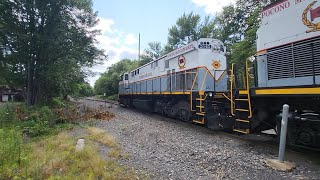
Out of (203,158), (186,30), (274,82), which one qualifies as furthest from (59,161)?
(186,30)

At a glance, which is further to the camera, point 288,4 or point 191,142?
point 191,142

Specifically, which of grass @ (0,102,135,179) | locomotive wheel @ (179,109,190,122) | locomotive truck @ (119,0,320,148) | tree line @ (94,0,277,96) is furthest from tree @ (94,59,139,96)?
grass @ (0,102,135,179)

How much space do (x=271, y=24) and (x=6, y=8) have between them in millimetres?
17393

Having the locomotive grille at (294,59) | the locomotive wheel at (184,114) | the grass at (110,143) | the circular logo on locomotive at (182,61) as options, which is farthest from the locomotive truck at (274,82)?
the grass at (110,143)

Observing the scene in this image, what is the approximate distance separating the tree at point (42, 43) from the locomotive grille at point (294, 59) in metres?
14.9

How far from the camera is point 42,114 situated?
13.8 meters

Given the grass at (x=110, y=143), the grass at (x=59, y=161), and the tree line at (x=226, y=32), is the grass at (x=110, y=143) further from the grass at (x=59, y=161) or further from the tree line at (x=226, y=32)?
the tree line at (x=226, y=32)

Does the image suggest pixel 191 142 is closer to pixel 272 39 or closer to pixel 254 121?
pixel 254 121

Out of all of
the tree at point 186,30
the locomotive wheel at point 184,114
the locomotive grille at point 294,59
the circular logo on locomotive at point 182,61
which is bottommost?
the locomotive wheel at point 184,114

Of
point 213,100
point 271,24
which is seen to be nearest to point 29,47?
point 213,100

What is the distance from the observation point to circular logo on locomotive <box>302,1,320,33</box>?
6.17m

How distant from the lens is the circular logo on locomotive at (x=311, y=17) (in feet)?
20.2

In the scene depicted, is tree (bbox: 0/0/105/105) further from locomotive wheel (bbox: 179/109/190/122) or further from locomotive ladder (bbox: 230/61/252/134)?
locomotive ladder (bbox: 230/61/252/134)

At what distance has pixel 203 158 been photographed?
630 centimetres
